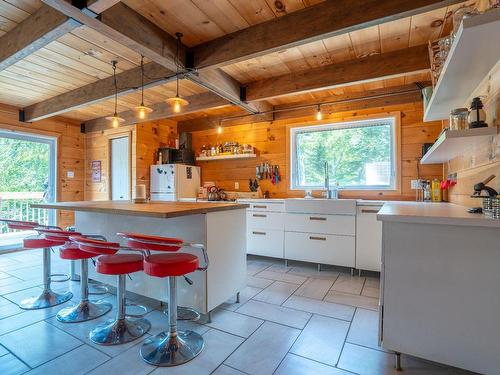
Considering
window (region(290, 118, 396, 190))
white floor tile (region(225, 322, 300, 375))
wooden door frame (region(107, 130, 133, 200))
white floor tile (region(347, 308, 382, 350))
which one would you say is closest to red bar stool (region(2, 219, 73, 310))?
white floor tile (region(225, 322, 300, 375))

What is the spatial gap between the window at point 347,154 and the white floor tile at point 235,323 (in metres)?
2.47

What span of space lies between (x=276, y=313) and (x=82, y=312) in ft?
5.25

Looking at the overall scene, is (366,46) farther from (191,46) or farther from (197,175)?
(197,175)

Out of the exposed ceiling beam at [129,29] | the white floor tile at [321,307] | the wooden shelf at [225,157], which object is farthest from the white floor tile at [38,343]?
the wooden shelf at [225,157]

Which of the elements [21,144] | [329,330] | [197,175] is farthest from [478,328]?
[21,144]

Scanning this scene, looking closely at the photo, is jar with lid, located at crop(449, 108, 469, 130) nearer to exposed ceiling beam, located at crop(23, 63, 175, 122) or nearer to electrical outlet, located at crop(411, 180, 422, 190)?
electrical outlet, located at crop(411, 180, 422, 190)

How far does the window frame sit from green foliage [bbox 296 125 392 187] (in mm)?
59

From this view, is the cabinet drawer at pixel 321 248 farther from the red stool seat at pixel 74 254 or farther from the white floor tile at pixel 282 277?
the red stool seat at pixel 74 254

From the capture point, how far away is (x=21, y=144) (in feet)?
14.7

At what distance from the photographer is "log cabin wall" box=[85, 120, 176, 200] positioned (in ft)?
15.3

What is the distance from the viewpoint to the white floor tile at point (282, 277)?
119 inches

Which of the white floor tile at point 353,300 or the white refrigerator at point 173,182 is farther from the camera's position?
the white refrigerator at point 173,182

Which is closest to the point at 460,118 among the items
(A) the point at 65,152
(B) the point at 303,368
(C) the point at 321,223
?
(B) the point at 303,368

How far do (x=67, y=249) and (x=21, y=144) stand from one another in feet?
11.8
